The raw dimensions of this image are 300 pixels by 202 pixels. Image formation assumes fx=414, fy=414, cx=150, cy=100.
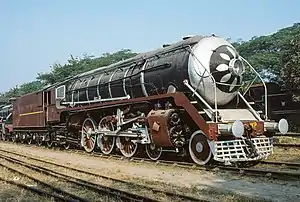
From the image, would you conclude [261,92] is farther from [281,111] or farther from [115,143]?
[115,143]

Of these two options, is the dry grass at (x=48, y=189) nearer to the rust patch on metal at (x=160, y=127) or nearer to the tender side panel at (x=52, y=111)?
the rust patch on metal at (x=160, y=127)

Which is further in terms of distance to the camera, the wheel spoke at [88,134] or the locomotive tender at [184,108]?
the wheel spoke at [88,134]

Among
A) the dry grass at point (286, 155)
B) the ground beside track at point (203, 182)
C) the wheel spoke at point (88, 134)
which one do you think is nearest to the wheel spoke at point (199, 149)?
the ground beside track at point (203, 182)

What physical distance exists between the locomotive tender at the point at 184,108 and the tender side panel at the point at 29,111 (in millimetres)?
5050

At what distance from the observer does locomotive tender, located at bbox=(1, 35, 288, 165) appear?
9.88 metres

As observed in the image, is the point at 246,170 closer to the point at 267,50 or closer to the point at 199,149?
the point at 199,149

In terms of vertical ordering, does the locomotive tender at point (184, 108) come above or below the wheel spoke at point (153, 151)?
above

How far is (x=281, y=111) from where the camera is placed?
70.3 ft

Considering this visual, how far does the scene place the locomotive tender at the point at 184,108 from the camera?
9.88 metres

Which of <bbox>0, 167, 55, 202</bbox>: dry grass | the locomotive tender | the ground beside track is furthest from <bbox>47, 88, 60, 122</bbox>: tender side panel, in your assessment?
<bbox>0, 167, 55, 202</bbox>: dry grass

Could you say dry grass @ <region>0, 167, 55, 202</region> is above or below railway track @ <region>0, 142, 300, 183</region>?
below

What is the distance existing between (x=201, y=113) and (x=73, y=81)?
29.2 ft

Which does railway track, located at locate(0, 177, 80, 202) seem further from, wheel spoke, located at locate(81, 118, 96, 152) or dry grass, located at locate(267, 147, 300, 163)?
dry grass, located at locate(267, 147, 300, 163)

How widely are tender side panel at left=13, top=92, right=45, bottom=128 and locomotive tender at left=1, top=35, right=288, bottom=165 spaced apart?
5.05m
